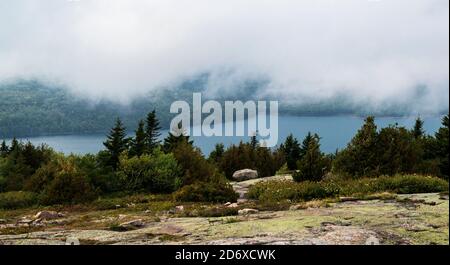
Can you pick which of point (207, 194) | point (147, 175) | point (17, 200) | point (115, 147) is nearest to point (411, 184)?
point (207, 194)

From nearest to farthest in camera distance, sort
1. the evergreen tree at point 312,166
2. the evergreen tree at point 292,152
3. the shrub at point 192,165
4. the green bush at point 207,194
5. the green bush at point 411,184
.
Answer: the green bush at point 411,184, the green bush at point 207,194, the evergreen tree at point 312,166, the shrub at point 192,165, the evergreen tree at point 292,152

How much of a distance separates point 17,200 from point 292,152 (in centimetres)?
4354

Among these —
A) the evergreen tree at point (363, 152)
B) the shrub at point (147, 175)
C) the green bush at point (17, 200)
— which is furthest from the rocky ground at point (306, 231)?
the shrub at point (147, 175)

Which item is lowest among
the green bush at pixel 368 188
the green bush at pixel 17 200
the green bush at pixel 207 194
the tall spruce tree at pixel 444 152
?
the green bush at pixel 17 200

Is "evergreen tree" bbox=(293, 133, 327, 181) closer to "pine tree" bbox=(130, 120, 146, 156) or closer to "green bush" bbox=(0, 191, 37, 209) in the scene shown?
"pine tree" bbox=(130, 120, 146, 156)

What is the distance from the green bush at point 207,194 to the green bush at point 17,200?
9.87m

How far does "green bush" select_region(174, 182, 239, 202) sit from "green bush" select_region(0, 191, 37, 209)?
9.87 m

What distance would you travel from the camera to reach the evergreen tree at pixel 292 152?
60625mm

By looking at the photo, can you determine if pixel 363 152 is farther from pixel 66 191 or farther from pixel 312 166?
pixel 66 191

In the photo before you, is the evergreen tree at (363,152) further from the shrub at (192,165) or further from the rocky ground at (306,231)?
the rocky ground at (306,231)

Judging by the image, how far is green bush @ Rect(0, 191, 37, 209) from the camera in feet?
88.4

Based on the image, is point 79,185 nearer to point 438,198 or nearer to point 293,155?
point 438,198
